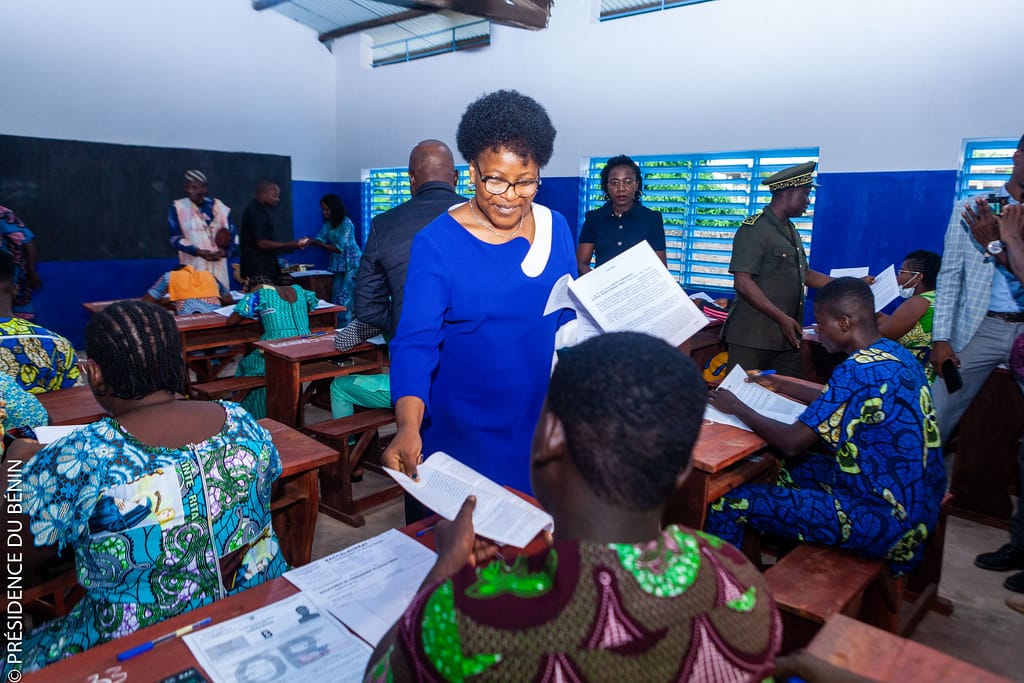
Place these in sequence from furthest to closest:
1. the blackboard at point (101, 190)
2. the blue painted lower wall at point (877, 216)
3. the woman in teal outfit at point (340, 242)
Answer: the woman in teal outfit at point (340, 242)
the blackboard at point (101, 190)
the blue painted lower wall at point (877, 216)

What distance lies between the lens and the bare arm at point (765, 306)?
3.43 m

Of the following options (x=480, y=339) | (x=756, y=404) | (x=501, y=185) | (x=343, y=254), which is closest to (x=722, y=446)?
(x=756, y=404)

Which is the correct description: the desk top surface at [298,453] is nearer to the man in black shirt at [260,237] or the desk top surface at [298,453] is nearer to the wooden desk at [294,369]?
the wooden desk at [294,369]

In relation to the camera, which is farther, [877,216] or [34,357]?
[877,216]

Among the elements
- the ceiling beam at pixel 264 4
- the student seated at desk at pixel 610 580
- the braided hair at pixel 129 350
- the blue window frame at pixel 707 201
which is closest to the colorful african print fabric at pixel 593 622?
the student seated at desk at pixel 610 580

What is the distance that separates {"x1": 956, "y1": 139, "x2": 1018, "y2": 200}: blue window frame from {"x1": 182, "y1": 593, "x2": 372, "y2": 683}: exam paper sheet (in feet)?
15.6

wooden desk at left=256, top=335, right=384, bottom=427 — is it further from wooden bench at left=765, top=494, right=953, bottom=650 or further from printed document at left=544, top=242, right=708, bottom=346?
wooden bench at left=765, top=494, right=953, bottom=650

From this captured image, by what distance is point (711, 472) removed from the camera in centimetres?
194

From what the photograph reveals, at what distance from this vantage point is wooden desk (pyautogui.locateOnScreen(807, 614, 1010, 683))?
3.24ft

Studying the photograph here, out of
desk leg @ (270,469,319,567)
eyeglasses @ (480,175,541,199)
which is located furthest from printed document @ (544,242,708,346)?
desk leg @ (270,469,319,567)

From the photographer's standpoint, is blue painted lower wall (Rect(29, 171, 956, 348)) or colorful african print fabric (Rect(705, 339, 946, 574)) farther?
blue painted lower wall (Rect(29, 171, 956, 348))

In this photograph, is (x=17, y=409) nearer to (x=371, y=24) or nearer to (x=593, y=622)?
(x=593, y=622)

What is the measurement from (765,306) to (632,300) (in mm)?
2178

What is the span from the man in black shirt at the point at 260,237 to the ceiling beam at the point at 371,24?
289 centimetres
